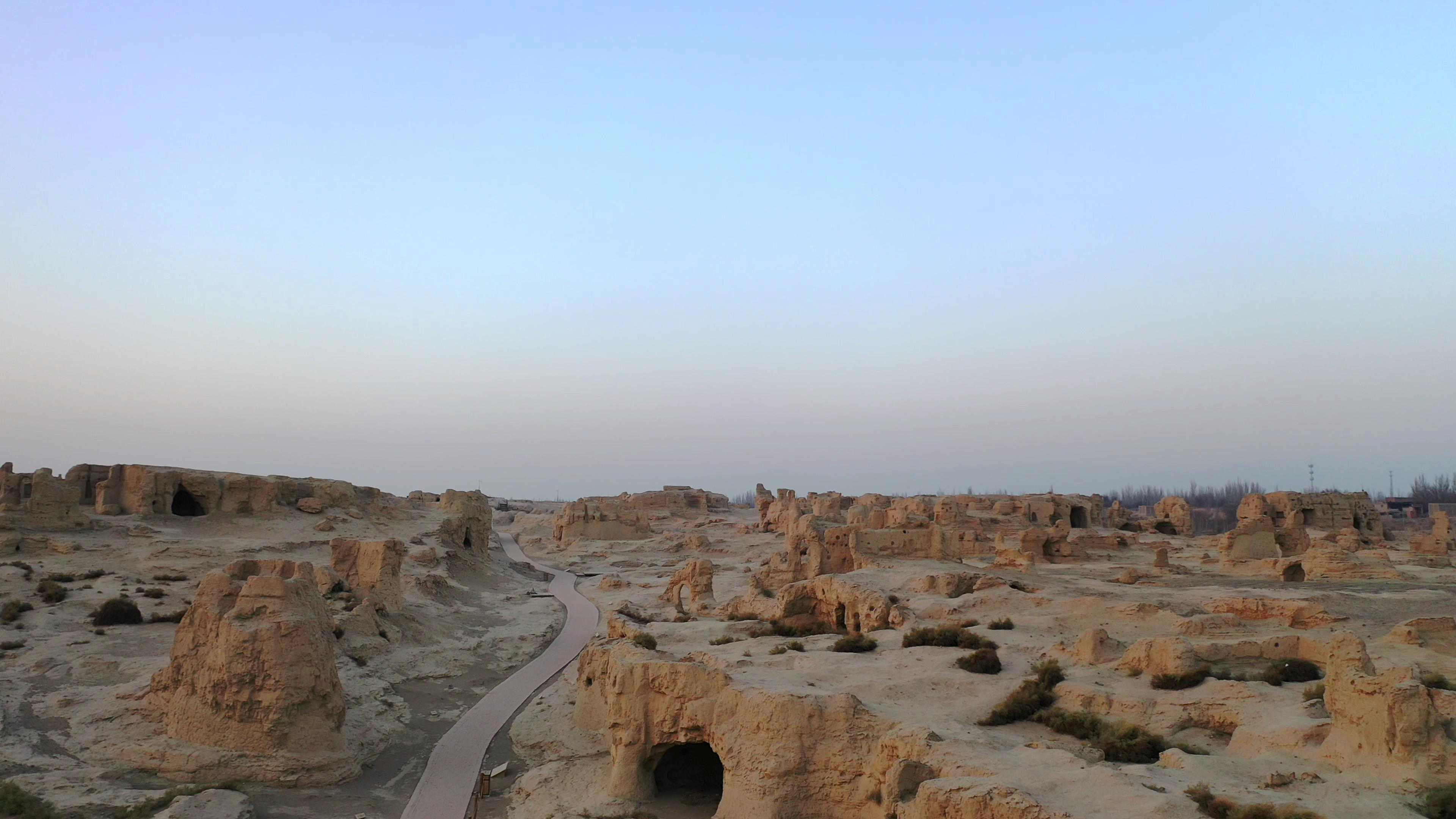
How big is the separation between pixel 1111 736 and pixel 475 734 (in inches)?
471

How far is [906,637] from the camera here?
17.1m

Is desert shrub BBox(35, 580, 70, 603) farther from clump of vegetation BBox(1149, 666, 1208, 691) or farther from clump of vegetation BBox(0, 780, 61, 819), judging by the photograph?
clump of vegetation BBox(1149, 666, 1208, 691)

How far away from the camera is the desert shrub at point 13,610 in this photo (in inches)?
803

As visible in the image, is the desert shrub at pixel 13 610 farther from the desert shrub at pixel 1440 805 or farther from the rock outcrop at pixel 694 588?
the desert shrub at pixel 1440 805

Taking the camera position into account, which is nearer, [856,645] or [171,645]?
[856,645]

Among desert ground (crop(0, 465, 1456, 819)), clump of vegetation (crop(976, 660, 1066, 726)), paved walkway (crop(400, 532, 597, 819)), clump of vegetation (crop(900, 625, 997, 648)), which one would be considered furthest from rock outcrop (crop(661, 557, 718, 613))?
clump of vegetation (crop(976, 660, 1066, 726))

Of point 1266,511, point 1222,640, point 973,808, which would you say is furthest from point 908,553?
point 1266,511

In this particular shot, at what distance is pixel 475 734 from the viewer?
56.8ft

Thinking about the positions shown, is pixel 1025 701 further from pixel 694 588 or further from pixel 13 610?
pixel 13 610

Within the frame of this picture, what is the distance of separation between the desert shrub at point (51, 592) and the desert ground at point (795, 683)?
4.3 inches

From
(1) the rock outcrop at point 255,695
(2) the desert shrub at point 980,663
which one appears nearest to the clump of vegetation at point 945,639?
(2) the desert shrub at point 980,663

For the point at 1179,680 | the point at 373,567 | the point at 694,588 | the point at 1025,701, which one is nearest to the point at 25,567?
the point at 373,567

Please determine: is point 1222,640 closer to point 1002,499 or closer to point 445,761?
point 445,761

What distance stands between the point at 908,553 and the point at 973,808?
19.4 m
